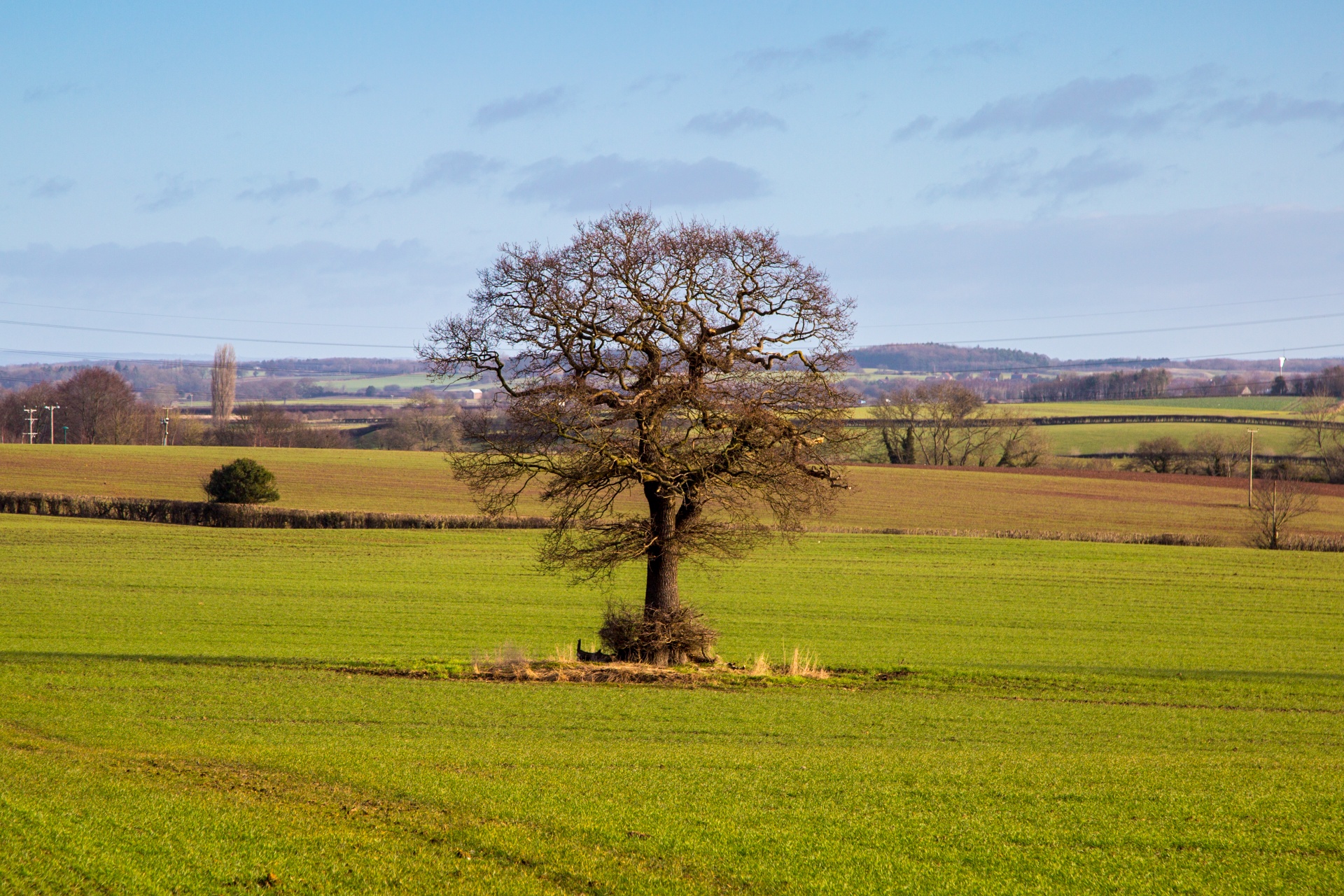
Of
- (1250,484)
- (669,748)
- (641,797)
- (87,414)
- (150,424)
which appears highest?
(87,414)

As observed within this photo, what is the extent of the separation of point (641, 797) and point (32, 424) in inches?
5022

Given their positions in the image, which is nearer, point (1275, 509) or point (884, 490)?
point (1275, 509)

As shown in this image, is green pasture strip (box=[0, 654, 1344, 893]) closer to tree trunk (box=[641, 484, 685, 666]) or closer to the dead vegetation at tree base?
the dead vegetation at tree base

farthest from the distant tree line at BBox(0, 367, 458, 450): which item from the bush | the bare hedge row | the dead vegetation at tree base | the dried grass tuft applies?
the dried grass tuft

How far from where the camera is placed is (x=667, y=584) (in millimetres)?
22422

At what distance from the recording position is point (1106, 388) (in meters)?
166

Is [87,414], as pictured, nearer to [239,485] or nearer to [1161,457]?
[239,485]

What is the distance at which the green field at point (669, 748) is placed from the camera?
28.1ft

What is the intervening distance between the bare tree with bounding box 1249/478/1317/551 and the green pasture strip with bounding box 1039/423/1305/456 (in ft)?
133

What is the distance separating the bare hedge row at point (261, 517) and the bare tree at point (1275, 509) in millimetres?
38615

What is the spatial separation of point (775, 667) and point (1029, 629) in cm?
1025

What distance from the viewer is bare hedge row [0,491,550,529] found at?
180 ft

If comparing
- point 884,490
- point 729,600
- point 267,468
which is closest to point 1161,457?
point 884,490

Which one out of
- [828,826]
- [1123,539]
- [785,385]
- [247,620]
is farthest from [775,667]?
[1123,539]
